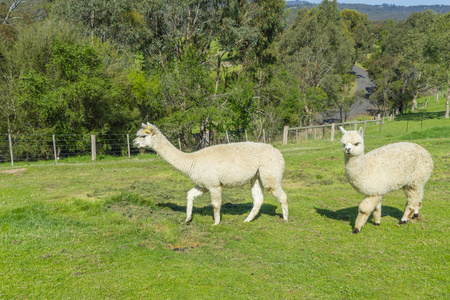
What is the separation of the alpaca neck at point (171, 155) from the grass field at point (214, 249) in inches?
50.0

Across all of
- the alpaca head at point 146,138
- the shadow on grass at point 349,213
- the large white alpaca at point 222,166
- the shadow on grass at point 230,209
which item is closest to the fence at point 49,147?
the shadow on grass at point 230,209

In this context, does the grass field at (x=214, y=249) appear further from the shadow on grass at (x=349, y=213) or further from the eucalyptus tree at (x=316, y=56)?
the eucalyptus tree at (x=316, y=56)

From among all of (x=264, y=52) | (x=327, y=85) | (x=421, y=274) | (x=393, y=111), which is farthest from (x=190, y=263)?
(x=393, y=111)

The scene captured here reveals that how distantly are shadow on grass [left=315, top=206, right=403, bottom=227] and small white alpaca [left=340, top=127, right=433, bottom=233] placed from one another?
0.73m

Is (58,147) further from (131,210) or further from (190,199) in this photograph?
(190,199)

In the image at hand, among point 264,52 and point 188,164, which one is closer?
point 188,164

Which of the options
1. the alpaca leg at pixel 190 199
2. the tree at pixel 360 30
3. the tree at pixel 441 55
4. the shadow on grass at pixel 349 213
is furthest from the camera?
the tree at pixel 360 30

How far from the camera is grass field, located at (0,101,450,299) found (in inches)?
A: 188

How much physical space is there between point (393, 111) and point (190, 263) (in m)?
52.2

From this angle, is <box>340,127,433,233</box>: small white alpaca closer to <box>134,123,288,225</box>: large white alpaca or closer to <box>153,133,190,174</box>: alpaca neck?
<box>134,123,288,225</box>: large white alpaca

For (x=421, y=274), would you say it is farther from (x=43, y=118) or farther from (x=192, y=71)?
(x=43, y=118)

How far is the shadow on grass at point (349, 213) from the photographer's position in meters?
8.27

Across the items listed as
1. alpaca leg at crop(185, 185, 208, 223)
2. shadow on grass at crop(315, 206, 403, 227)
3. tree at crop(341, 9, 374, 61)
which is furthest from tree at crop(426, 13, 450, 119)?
alpaca leg at crop(185, 185, 208, 223)

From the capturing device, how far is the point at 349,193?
1124cm
